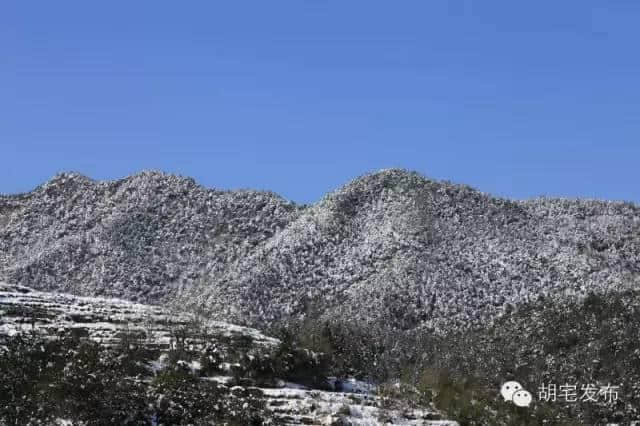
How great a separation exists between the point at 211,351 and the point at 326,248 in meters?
32.7

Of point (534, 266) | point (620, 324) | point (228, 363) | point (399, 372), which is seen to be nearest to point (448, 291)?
point (534, 266)

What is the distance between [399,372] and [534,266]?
779 inches

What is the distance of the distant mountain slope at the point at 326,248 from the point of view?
52.7 m

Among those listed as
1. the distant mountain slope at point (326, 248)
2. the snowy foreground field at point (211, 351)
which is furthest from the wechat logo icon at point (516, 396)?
the distant mountain slope at point (326, 248)

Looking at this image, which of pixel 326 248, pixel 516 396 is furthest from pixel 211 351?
pixel 326 248

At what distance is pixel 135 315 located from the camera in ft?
107

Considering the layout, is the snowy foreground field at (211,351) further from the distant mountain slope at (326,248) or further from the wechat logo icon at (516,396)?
the distant mountain slope at (326,248)

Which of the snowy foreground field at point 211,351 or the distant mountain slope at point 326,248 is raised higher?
the distant mountain slope at point 326,248

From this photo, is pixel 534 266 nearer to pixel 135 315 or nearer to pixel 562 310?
pixel 562 310

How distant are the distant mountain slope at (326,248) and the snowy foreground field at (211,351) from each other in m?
17.6

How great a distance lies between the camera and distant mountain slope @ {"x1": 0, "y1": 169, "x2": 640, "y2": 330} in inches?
2074

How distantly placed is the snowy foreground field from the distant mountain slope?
17598mm

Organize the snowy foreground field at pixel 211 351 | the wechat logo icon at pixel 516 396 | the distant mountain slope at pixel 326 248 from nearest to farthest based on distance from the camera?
the snowy foreground field at pixel 211 351 → the wechat logo icon at pixel 516 396 → the distant mountain slope at pixel 326 248

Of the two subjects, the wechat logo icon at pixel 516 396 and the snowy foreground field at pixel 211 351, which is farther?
the wechat logo icon at pixel 516 396
